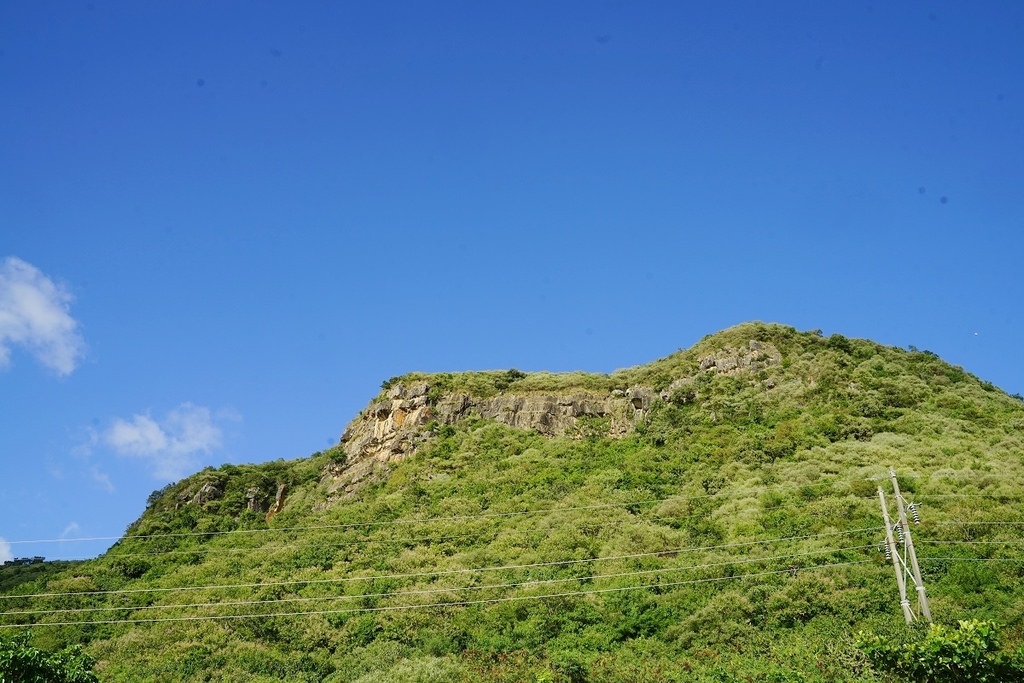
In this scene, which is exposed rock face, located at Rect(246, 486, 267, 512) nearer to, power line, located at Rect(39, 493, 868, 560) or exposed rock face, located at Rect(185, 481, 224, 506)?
exposed rock face, located at Rect(185, 481, 224, 506)

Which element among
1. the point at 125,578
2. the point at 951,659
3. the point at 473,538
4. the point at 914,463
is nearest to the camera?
the point at 951,659

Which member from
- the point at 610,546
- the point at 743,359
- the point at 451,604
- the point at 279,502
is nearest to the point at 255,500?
the point at 279,502

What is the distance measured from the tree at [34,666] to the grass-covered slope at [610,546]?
14860mm

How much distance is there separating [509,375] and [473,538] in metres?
25.4

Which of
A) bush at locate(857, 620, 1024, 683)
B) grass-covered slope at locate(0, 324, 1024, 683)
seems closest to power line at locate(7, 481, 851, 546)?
grass-covered slope at locate(0, 324, 1024, 683)

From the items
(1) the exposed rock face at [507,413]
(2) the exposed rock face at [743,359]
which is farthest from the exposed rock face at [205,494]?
(2) the exposed rock face at [743,359]

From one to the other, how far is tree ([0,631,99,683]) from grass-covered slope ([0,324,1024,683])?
1486 centimetres

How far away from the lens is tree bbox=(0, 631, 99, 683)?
20.4 metres

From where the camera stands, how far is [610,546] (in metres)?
46.2

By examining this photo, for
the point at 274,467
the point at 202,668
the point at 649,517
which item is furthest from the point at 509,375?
the point at 202,668

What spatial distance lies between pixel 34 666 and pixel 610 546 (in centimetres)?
3076

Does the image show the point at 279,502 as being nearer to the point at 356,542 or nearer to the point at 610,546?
the point at 356,542

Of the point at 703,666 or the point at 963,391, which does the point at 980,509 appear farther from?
the point at 963,391

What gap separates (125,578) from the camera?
55344 millimetres
